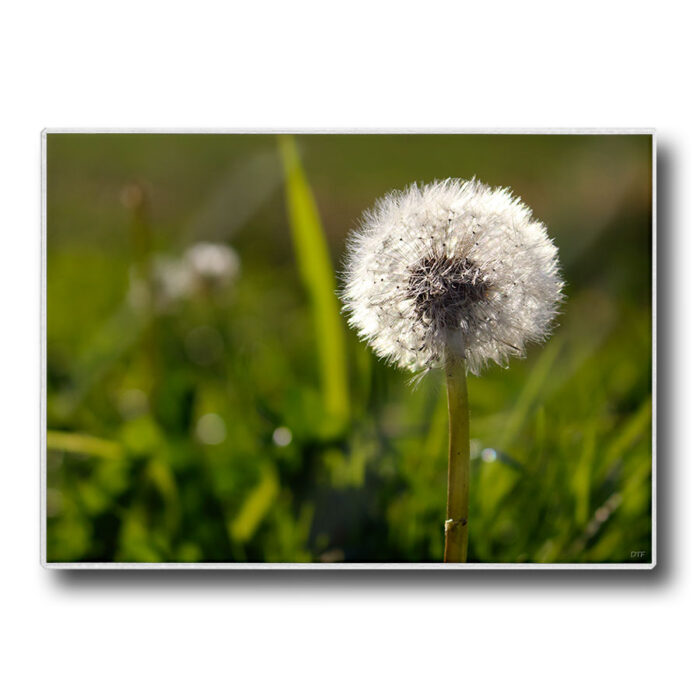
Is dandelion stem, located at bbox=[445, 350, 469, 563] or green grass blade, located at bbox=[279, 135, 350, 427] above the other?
green grass blade, located at bbox=[279, 135, 350, 427]

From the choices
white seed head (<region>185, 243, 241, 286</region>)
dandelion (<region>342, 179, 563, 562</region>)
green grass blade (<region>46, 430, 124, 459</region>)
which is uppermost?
white seed head (<region>185, 243, 241, 286</region>)

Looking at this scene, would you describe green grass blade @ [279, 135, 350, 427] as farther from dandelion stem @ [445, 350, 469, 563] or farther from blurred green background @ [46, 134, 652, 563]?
dandelion stem @ [445, 350, 469, 563]

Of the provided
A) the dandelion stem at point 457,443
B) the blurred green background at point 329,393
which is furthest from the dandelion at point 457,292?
the blurred green background at point 329,393

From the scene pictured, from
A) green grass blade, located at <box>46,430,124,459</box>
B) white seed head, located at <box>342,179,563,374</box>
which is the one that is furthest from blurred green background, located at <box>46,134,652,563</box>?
white seed head, located at <box>342,179,563,374</box>

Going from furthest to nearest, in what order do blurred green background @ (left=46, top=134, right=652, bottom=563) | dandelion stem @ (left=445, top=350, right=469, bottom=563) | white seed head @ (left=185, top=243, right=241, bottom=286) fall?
white seed head @ (left=185, top=243, right=241, bottom=286)
blurred green background @ (left=46, top=134, right=652, bottom=563)
dandelion stem @ (left=445, top=350, right=469, bottom=563)

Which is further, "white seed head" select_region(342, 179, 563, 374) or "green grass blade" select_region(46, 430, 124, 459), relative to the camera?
"green grass blade" select_region(46, 430, 124, 459)

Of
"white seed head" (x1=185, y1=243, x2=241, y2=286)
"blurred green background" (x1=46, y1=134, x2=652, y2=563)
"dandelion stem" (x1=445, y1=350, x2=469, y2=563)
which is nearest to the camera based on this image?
"dandelion stem" (x1=445, y1=350, x2=469, y2=563)
